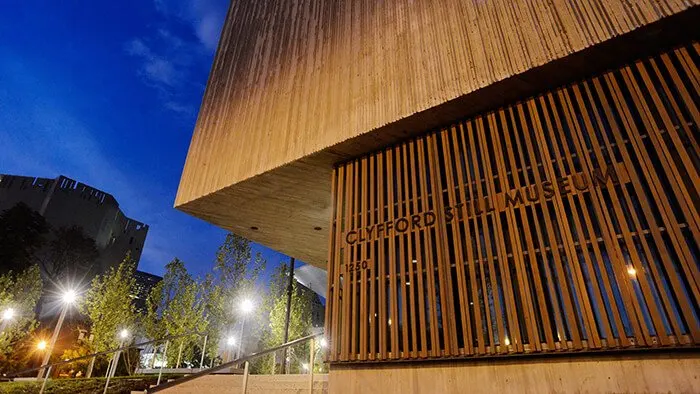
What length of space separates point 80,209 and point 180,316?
19800 mm

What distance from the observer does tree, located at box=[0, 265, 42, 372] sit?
17.9 metres

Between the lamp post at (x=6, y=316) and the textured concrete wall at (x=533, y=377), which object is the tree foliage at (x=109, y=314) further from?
the textured concrete wall at (x=533, y=377)

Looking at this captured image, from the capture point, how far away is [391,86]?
6.09 m

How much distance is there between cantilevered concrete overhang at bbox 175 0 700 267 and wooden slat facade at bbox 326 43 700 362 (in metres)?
0.51

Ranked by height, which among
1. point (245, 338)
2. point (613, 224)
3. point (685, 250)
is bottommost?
point (685, 250)

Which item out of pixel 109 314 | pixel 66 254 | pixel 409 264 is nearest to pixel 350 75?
pixel 409 264

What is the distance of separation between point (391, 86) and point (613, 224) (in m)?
3.59

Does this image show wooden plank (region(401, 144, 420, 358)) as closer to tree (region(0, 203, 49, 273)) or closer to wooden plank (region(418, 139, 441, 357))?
wooden plank (region(418, 139, 441, 357))

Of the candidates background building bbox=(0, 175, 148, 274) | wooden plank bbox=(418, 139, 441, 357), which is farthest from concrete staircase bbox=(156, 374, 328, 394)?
background building bbox=(0, 175, 148, 274)

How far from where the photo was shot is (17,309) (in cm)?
2041

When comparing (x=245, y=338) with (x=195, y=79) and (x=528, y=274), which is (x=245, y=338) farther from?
(x=195, y=79)

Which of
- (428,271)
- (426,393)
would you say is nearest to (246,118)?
(428,271)

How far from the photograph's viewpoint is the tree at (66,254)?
102 feet

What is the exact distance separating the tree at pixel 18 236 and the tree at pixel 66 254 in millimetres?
5707
